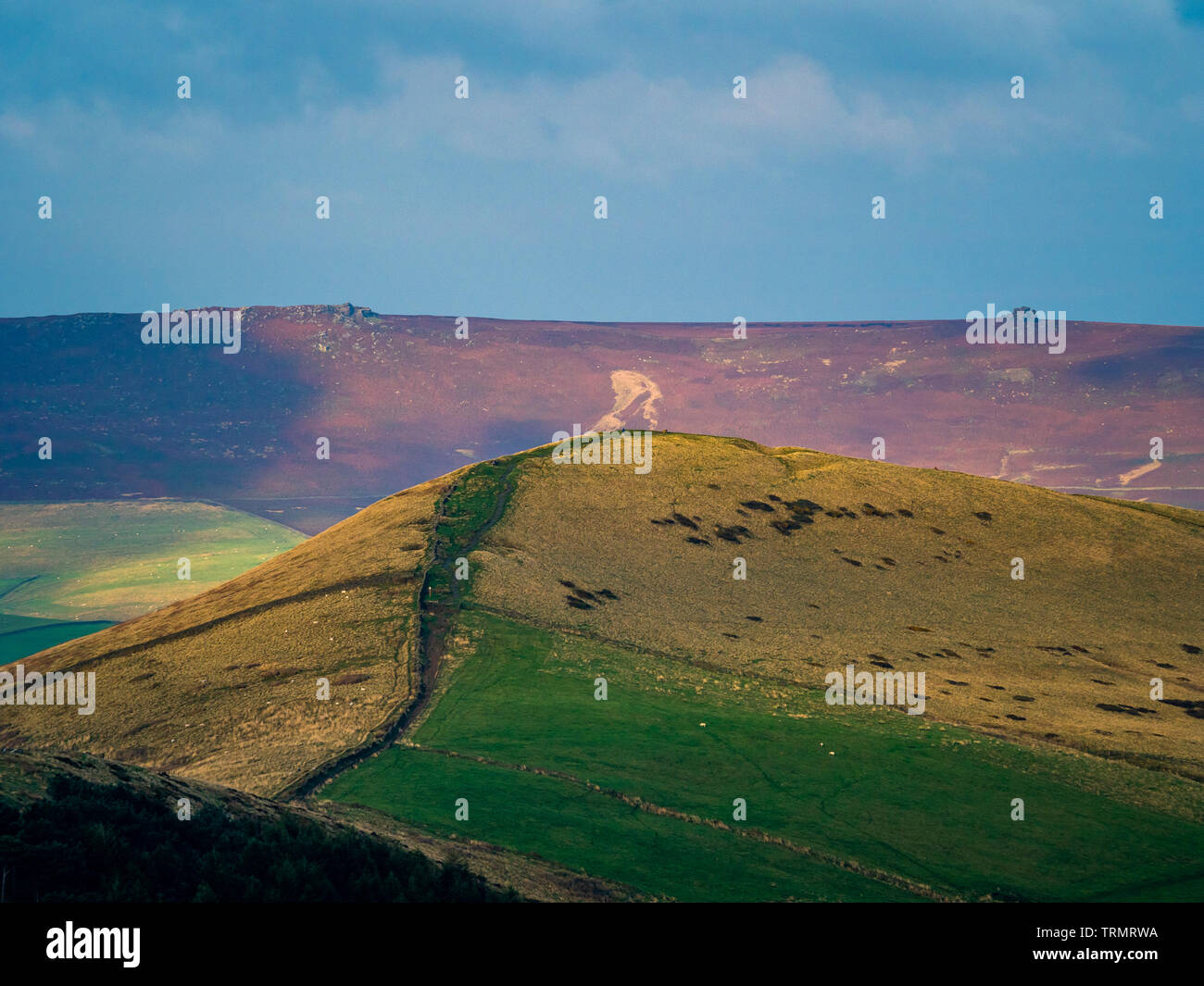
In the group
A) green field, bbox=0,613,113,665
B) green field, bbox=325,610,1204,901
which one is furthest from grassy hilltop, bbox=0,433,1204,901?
green field, bbox=0,613,113,665

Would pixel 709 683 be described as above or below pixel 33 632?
above

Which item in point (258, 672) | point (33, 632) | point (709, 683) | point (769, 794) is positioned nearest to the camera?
point (769, 794)

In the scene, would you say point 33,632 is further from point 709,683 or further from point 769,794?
point 769,794

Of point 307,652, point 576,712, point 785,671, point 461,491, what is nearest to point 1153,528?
point 785,671

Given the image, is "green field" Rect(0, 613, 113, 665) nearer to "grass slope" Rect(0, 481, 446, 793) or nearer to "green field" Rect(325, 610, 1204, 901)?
"grass slope" Rect(0, 481, 446, 793)

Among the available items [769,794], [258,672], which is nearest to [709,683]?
[769,794]

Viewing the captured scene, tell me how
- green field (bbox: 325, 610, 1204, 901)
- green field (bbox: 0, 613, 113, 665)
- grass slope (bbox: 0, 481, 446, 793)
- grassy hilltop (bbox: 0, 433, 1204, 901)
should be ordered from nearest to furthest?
green field (bbox: 325, 610, 1204, 901), grassy hilltop (bbox: 0, 433, 1204, 901), grass slope (bbox: 0, 481, 446, 793), green field (bbox: 0, 613, 113, 665)
